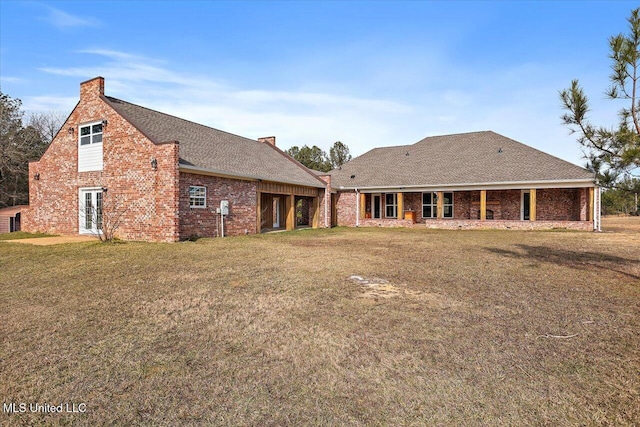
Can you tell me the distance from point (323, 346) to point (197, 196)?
11432 mm

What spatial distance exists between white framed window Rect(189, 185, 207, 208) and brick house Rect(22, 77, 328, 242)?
0.04 meters

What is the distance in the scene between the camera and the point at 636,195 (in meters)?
6.12

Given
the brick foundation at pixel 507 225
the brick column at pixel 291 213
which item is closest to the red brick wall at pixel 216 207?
the brick column at pixel 291 213

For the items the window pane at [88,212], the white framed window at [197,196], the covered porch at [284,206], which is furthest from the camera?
the covered porch at [284,206]

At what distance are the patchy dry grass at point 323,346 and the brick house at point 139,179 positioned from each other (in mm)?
5900

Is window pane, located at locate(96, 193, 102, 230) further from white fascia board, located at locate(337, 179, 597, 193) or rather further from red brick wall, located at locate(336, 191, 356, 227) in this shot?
red brick wall, located at locate(336, 191, 356, 227)

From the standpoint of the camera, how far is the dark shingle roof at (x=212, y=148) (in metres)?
14.0

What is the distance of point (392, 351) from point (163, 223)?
1124 centimetres

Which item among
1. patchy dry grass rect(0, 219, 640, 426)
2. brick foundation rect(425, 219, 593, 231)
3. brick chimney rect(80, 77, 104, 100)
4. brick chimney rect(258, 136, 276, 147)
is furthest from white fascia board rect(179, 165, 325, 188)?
brick foundation rect(425, 219, 593, 231)

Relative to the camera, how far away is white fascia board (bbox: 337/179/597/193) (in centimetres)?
1782

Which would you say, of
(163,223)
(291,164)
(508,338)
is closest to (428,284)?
(508,338)

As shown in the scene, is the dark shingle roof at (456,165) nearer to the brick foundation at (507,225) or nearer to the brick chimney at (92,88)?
the brick foundation at (507,225)

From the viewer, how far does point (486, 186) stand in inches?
775

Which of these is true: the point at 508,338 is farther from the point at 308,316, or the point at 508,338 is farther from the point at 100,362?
the point at 100,362
